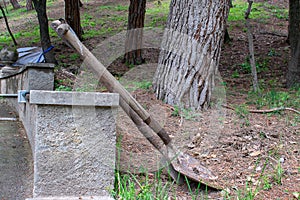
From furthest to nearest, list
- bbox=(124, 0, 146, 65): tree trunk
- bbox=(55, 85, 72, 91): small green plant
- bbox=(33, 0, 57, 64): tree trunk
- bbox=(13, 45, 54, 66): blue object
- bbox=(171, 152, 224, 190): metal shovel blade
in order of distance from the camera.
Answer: bbox=(13, 45, 54, 66): blue object → bbox=(124, 0, 146, 65): tree trunk → bbox=(33, 0, 57, 64): tree trunk → bbox=(55, 85, 72, 91): small green plant → bbox=(171, 152, 224, 190): metal shovel blade

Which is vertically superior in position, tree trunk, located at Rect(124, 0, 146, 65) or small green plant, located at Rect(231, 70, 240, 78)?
tree trunk, located at Rect(124, 0, 146, 65)

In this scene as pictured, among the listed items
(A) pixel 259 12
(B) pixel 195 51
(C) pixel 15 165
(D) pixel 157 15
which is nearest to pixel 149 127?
(C) pixel 15 165

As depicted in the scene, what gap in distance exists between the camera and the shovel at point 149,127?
279 cm

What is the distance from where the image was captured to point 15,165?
3207mm

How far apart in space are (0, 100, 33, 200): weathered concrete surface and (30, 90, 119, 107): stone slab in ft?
2.51

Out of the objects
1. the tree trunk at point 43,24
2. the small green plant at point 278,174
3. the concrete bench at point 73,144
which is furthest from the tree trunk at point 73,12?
the small green plant at point 278,174

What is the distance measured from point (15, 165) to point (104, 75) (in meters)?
1.18

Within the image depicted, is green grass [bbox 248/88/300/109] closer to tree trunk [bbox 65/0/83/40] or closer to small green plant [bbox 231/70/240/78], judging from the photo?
small green plant [bbox 231/70/240/78]

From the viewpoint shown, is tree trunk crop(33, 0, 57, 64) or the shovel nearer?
the shovel

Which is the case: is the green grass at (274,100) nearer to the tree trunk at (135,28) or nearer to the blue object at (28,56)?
the tree trunk at (135,28)

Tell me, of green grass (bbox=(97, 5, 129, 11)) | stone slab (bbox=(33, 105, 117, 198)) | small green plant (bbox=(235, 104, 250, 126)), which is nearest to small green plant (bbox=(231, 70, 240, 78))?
small green plant (bbox=(235, 104, 250, 126))

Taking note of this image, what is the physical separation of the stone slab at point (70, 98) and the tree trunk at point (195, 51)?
5.81 feet

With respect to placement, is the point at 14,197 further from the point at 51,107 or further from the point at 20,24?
the point at 20,24

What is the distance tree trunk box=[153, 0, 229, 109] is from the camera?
4230 millimetres
